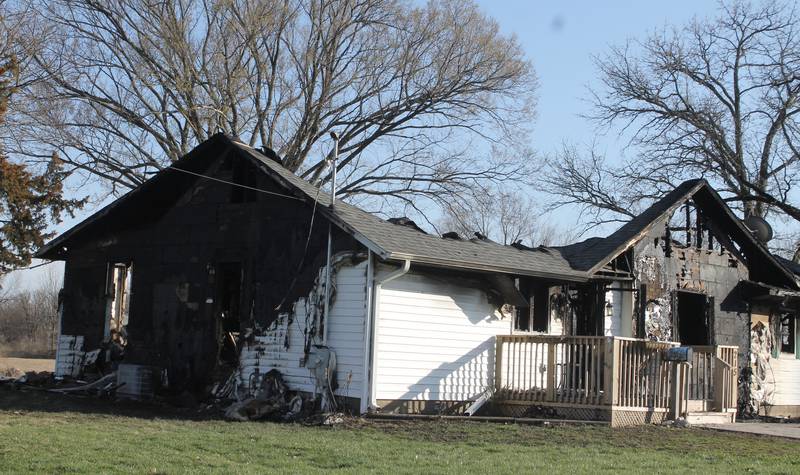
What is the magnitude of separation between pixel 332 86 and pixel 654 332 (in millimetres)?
15712

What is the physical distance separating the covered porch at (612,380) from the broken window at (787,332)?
6.88 metres

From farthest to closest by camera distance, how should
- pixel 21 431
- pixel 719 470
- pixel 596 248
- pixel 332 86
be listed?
pixel 332 86 → pixel 596 248 → pixel 21 431 → pixel 719 470

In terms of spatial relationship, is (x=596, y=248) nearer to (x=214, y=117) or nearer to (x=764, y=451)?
(x=764, y=451)

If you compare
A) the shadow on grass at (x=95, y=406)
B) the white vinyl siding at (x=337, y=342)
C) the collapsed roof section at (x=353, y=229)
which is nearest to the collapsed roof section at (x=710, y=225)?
the collapsed roof section at (x=353, y=229)

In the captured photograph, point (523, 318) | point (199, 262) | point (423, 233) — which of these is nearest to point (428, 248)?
point (423, 233)

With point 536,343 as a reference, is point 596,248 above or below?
above

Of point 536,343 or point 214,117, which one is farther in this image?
point 214,117

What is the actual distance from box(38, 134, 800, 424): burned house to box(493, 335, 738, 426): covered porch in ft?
0.11

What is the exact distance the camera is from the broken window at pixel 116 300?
2030 centimetres

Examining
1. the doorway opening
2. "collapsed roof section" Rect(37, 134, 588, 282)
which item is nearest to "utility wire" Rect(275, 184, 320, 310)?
"collapsed roof section" Rect(37, 134, 588, 282)

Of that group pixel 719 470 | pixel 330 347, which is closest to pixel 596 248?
pixel 330 347

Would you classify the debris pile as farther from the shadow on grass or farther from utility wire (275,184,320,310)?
utility wire (275,184,320,310)

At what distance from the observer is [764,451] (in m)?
12.7

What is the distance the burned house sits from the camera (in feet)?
51.4
